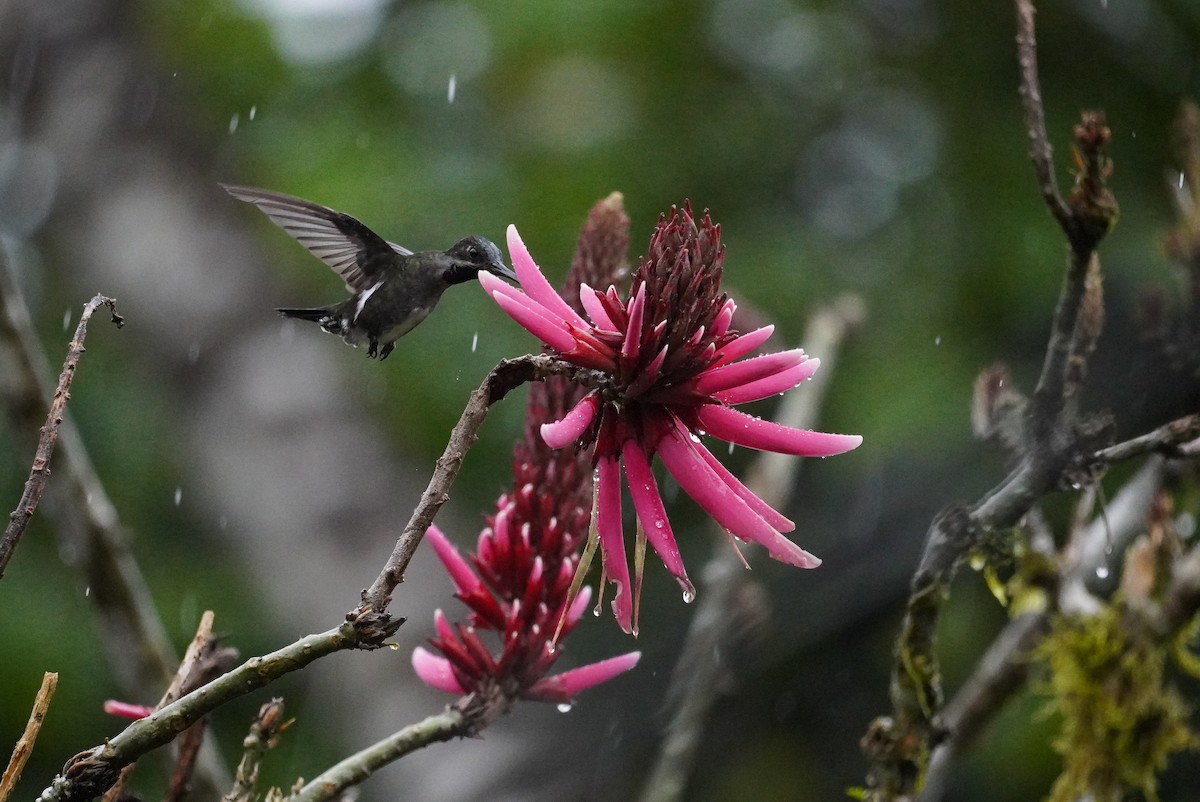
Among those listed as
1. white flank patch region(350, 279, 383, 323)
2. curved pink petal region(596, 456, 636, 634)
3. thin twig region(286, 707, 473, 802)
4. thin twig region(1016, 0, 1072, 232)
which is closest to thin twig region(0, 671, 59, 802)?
thin twig region(286, 707, 473, 802)

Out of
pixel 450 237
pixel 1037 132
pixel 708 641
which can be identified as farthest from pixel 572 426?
pixel 450 237

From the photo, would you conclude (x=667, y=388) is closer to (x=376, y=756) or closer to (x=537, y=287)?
(x=537, y=287)

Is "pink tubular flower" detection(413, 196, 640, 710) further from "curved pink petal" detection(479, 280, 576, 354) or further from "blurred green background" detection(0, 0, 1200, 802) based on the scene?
"blurred green background" detection(0, 0, 1200, 802)

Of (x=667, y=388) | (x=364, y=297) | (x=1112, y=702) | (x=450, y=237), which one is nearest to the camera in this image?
(x=667, y=388)

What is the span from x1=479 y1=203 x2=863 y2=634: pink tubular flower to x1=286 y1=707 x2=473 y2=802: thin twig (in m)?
0.17

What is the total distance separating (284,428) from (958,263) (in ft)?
5.54

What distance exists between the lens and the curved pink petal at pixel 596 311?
1.97 feet

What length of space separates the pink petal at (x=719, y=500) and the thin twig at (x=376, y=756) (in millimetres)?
221

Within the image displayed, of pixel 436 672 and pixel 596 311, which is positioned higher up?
pixel 596 311

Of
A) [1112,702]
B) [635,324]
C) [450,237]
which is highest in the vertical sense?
[635,324]

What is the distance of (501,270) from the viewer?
30.2 inches

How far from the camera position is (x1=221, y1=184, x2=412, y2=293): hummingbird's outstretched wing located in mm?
916

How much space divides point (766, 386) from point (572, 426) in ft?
0.35

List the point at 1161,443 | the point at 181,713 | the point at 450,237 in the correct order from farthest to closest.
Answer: the point at 450,237 → the point at 1161,443 → the point at 181,713
